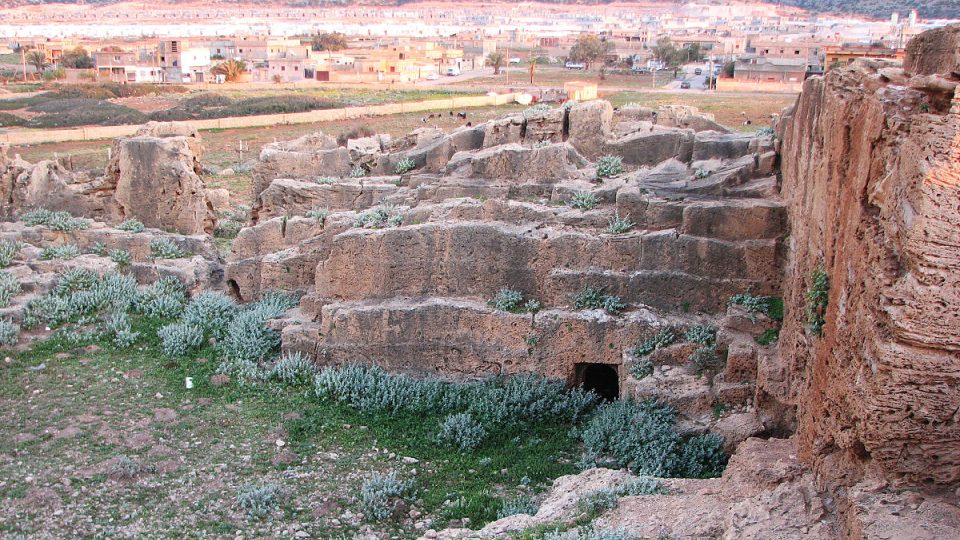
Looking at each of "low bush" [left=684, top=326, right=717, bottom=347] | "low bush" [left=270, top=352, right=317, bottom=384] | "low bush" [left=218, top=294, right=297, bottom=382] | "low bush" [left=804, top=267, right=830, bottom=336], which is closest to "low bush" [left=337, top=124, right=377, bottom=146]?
"low bush" [left=218, top=294, right=297, bottom=382]

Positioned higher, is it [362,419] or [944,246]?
[944,246]

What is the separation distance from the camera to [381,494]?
979cm

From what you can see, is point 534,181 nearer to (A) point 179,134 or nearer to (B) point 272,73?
(A) point 179,134

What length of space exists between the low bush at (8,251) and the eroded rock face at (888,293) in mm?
13988

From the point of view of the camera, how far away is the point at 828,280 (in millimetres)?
8102

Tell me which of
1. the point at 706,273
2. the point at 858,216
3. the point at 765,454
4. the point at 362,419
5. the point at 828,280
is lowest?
the point at 362,419

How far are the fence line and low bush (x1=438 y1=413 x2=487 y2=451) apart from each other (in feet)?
107

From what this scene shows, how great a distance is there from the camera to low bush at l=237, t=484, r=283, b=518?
378 inches

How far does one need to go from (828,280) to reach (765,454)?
6.16 ft

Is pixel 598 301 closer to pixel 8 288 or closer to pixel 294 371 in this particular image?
pixel 294 371

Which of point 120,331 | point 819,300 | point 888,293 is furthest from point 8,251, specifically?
point 888,293

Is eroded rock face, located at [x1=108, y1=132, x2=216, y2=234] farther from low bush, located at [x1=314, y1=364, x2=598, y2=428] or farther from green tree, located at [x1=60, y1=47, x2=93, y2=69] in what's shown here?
green tree, located at [x1=60, y1=47, x2=93, y2=69]

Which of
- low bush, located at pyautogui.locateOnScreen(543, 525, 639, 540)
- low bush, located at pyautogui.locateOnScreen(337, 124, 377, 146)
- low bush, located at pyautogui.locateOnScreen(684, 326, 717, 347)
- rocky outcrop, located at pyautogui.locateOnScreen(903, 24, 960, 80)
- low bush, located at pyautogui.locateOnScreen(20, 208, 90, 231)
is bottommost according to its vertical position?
low bush, located at pyautogui.locateOnScreen(543, 525, 639, 540)

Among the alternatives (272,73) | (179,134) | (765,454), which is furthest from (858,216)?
(272,73)
